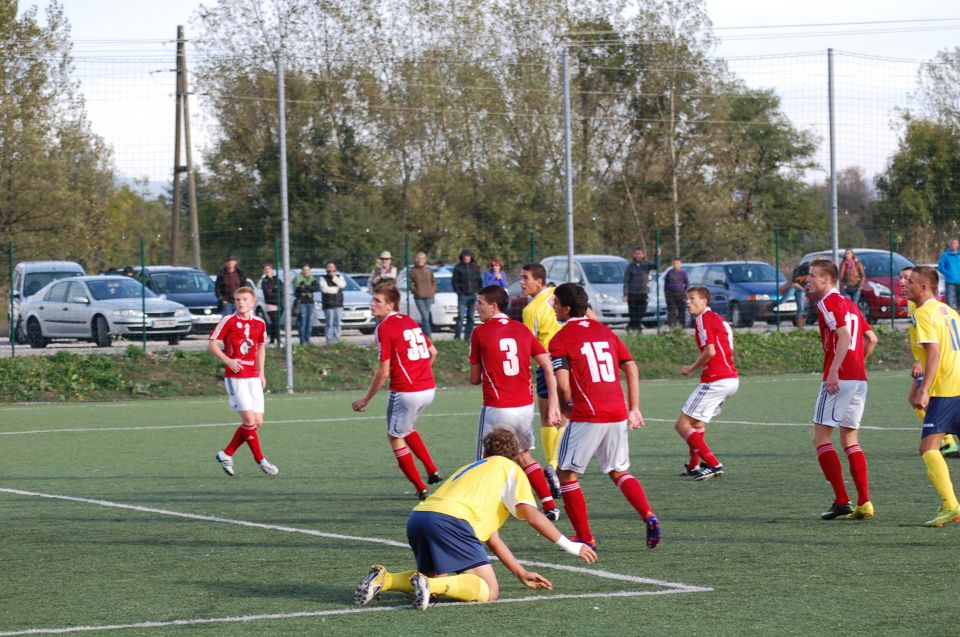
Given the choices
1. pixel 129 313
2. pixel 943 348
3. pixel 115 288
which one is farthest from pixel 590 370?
pixel 115 288

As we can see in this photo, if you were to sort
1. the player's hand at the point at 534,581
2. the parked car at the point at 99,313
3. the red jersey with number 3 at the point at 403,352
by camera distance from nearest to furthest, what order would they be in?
the player's hand at the point at 534,581 → the red jersey with number 3 at the point at 403,352 → the parked car at the point at 99,313

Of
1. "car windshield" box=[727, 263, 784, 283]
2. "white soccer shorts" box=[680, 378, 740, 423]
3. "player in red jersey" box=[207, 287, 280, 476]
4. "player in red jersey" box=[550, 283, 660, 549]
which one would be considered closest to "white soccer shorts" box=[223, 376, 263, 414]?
"player in red jersey" box=[207, 287, 280, 476]

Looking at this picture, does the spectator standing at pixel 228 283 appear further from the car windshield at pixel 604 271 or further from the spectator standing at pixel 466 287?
the car windshield at pixel 604 271

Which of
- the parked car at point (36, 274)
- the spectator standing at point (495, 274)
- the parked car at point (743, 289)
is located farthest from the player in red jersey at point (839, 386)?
the parked car at point (36, 274)

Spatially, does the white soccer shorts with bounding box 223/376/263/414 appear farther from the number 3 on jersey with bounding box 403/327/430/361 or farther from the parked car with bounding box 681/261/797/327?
the parked car with bounding box 681/261/797/327

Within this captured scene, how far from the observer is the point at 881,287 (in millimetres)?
30656

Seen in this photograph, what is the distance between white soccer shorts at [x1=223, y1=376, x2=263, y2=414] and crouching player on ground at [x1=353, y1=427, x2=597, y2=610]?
20.9ft

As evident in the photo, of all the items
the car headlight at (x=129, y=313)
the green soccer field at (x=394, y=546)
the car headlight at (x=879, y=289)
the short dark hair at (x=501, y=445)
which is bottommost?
the green soccer field at (x=394, y=546)

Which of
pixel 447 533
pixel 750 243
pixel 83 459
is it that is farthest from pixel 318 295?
pixel 447 533

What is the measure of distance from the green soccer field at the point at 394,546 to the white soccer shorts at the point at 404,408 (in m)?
0.58

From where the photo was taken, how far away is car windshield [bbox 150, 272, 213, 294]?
29.9 meters

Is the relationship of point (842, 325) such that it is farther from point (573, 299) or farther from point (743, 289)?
point (743, 289)

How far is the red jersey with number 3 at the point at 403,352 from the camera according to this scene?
433 inches

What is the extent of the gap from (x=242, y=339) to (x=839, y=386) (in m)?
6.03
